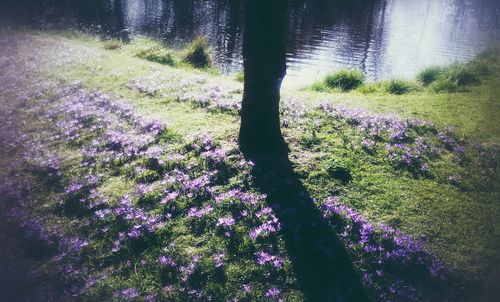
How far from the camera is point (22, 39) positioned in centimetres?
2180

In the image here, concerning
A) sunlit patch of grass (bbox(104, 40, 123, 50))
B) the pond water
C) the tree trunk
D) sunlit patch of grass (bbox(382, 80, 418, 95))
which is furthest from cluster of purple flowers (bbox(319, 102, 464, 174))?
sunlit patch of grass (bbox(104, 40, 123, 50))

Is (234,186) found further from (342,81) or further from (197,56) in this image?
(197,56)

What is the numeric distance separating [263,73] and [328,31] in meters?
28.6

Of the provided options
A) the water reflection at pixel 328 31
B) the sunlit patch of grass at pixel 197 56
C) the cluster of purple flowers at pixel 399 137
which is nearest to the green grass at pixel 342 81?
the water reflection at pixel 328 31

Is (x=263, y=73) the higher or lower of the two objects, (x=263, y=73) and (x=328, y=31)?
the lower

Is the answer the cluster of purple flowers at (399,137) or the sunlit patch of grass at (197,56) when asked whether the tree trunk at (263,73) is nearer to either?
the cluster of purple flowers at (399,137)

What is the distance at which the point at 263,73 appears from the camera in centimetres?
678

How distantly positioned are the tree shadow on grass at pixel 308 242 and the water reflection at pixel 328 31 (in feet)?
39.7

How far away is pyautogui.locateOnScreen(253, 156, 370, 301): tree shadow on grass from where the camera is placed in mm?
4527

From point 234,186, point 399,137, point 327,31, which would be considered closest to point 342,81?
point 399,137

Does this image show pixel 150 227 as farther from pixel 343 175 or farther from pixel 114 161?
pixel 343 175

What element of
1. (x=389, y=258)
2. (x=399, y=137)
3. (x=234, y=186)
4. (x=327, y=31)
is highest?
(x=327, y=31)

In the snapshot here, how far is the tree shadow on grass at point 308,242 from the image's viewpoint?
14.9 ft

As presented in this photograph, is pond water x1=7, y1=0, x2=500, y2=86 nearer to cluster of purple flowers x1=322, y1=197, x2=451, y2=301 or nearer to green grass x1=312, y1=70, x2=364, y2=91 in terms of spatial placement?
green grass x1=312, y1=70, x2=364, y2=91
